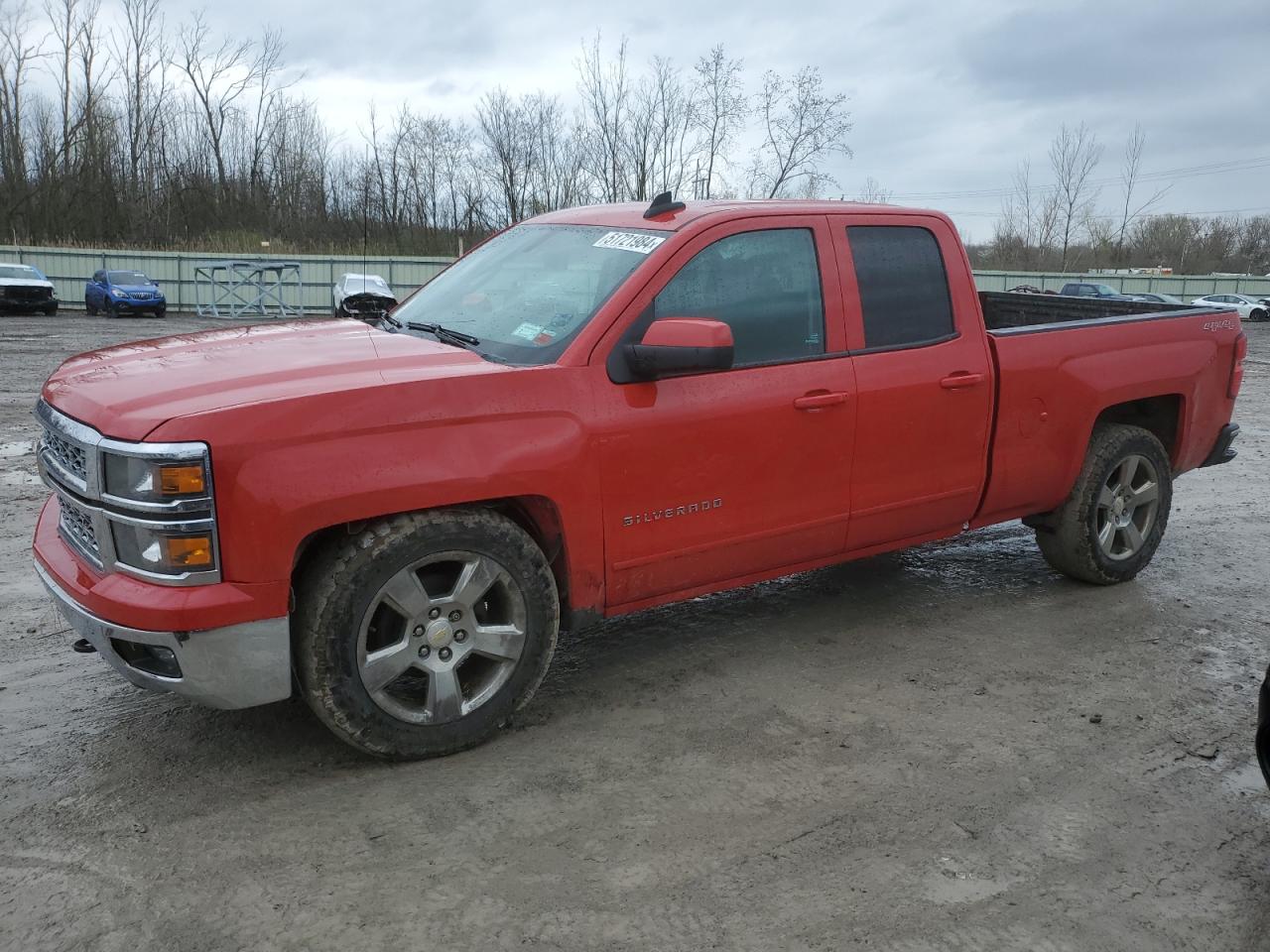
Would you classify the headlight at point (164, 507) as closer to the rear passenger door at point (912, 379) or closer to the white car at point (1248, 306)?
the rear passenger door at point (912, 379)

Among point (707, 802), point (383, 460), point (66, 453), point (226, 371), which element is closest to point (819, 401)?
point (707, 802)

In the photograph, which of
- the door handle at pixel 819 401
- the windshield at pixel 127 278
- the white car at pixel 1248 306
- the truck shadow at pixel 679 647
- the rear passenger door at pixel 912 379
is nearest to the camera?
the truck shadow at pixel 679 647

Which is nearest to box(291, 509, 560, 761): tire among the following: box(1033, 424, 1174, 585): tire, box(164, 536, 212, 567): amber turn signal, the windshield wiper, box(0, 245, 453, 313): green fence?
box(164, 536, 212, 567): amber turn signal

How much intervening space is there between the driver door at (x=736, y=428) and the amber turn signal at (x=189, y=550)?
130 cm

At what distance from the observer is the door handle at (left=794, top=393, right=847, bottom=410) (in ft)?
13.2

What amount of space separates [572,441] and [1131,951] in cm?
215

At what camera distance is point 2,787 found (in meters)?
3.22

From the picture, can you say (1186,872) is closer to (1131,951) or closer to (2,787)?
(1131,951)

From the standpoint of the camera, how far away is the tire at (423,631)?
3.17 m

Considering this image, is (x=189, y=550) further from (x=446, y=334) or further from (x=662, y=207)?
(x=662, y=207)

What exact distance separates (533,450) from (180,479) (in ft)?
3.53

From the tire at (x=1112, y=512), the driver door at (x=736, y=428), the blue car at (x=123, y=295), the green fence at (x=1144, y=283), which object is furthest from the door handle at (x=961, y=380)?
the green fence at (x=1144, y=283)

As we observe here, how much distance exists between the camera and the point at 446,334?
3973 mm

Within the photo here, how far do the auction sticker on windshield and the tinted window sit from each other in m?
0.16
